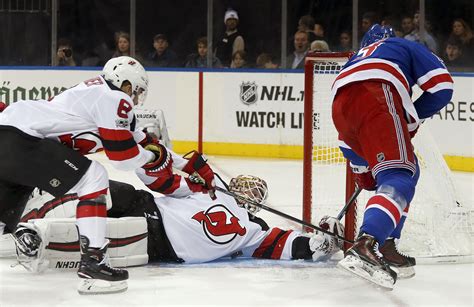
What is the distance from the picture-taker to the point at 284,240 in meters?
4.30

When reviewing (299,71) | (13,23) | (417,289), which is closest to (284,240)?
(417,289)

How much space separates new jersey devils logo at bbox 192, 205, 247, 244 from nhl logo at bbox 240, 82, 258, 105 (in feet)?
15.9

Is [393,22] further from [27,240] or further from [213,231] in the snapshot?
[27,240]

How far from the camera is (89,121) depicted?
3.80 metres

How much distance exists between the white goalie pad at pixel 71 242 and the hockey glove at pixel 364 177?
0.88 metres

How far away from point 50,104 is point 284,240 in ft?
3.77

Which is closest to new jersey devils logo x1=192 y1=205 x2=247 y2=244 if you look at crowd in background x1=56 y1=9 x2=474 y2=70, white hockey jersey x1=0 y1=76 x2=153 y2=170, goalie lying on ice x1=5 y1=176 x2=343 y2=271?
goalie lying on ice x1=5 y1=176 x2=343 y2=271

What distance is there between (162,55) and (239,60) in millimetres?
776

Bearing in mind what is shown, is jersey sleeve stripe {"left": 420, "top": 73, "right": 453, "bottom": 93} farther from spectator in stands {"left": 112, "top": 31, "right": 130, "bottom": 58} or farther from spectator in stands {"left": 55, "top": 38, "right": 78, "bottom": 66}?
spectator in stands {"left": 55, "top": 38, "right": 78, "bottom": 66}

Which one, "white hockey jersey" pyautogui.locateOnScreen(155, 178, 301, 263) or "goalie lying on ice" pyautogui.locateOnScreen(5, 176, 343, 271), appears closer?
"goalie lying on ice" pyautogui.locateOnScreen(5, 176, 343, 271)

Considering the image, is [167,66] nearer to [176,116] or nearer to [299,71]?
[176,116]

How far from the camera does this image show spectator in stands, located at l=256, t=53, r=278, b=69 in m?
9.37

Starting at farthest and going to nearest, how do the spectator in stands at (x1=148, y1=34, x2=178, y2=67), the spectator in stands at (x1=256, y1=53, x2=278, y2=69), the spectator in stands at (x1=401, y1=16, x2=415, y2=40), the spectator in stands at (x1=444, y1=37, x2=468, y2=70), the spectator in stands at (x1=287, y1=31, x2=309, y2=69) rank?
the spectator in stands at (x1=148, y1=34, x2=178, y2=67) → the spectator in stands at (x1=256, y1=53, x2=278, y2=69) → the spectator in stands at (x1=287, y1=31, x2=309, y2=69) → the spectator in stands at (x1=401, y1=16, x2=415, y2=40) → the spectator in stands at (x1=444, y1=37, x2=468, y2=70)

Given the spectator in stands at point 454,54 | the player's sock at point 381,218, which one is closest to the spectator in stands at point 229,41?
the spectator in stands at point 454,54
